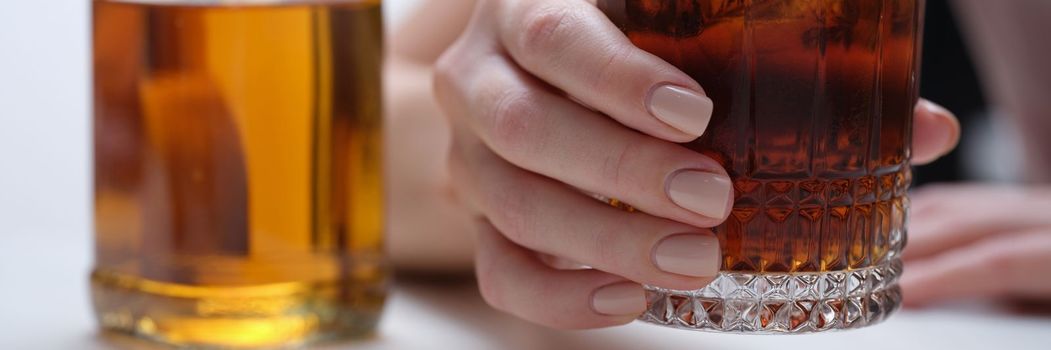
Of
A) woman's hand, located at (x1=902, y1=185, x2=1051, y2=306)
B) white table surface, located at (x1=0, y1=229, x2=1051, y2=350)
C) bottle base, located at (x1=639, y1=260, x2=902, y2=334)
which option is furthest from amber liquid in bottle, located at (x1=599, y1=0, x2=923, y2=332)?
woman's hand, located at (x1=902, y1=185, x2=1051, y2=306)

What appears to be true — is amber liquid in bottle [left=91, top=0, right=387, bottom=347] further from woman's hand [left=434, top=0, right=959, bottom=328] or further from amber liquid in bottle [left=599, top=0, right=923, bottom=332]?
amber liquid in bottle [left=599, top=0, right=923, bottom=332]

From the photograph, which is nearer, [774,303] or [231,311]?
[774,303]

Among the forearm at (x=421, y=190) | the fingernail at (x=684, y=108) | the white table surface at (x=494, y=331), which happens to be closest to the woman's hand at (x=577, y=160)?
the fingernail at (x=684, y=108)

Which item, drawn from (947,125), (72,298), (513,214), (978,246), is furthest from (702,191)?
(72,298)

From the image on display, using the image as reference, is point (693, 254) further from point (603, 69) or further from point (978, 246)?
point (978, 246)

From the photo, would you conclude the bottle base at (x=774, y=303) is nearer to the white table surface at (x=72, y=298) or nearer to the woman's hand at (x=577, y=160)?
the woman's hand at (x=577, y=160)

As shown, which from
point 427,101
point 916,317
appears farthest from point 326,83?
point 916,317

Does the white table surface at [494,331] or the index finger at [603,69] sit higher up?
the index finger at [603,69]
